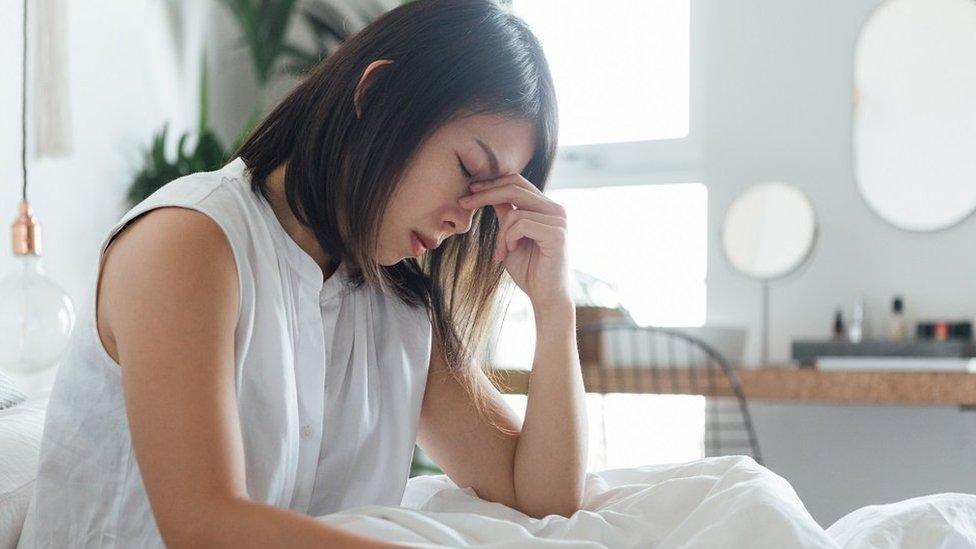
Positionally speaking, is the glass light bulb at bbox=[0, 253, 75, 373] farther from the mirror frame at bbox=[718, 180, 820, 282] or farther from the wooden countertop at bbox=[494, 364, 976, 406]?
the mirror frame at bbox=[718, 180, 820, 282]

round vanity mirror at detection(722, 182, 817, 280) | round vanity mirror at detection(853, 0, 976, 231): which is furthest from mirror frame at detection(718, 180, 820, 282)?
round vanity mirror at detection(853, 0, 976, 231)

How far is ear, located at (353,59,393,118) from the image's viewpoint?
983 mm

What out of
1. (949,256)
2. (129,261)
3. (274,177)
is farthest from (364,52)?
(949,256)

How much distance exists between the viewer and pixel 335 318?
43.7 inches

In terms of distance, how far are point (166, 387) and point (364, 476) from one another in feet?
1.22

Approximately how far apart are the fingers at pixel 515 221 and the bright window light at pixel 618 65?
2.10 meters

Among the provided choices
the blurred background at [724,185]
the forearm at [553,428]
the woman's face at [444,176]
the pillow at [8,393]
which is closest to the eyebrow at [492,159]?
the woman's face at [444,176]

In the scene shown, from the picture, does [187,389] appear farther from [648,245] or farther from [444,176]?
[648,245]

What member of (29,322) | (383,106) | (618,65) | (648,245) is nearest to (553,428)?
(383,106)

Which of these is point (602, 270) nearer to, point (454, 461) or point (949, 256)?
point (949, 256)

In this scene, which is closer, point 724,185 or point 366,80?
point 366,80

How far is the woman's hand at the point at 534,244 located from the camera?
1.18 metres

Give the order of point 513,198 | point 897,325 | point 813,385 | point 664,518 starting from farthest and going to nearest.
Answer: point 897,325, point 813,385, point 513,198, point 664,518

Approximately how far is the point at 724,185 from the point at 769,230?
200mm
